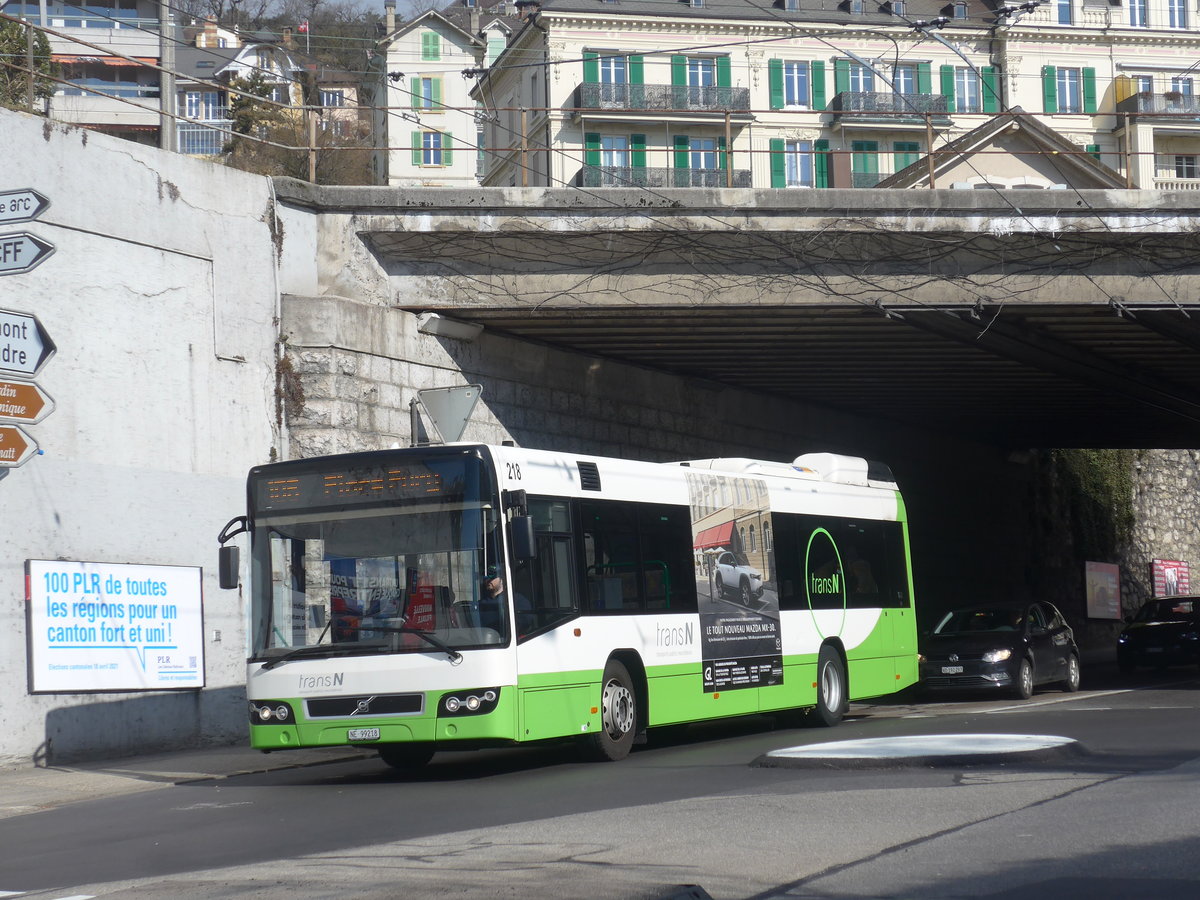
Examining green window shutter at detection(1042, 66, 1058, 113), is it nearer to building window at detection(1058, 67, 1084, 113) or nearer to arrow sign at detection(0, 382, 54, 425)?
building window at detection(1058, 67, 1084, 113)

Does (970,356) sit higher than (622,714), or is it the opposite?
(970,356)

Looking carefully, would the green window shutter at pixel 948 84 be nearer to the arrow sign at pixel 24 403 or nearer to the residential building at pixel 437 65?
the residential building at pixel 437 65

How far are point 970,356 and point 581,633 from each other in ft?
42.7

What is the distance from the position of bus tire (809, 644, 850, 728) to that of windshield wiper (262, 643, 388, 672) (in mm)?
6624

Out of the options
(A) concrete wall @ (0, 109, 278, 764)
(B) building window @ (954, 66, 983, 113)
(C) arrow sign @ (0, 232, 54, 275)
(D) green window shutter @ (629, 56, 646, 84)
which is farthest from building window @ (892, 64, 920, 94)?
(C) arrow sign @ (0, 232, 54, 275)

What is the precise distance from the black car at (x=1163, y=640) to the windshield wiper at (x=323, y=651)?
2026 centimetres

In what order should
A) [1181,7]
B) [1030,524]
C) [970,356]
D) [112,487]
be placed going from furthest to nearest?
[1181,7] < [1030,524] < [970,356] < [112,487]

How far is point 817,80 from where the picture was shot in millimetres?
59406

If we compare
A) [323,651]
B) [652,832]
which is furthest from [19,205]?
[652,832]

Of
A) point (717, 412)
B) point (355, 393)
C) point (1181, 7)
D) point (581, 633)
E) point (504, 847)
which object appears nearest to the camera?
point (504, 847)

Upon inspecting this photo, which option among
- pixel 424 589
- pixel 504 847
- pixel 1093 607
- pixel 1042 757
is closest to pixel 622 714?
pixel 424 589

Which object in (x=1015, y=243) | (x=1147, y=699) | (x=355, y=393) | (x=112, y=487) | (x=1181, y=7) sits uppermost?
(x=1181, y=7)

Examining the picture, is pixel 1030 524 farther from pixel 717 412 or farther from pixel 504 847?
pixel 504 847

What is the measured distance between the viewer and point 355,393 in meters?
18.0
